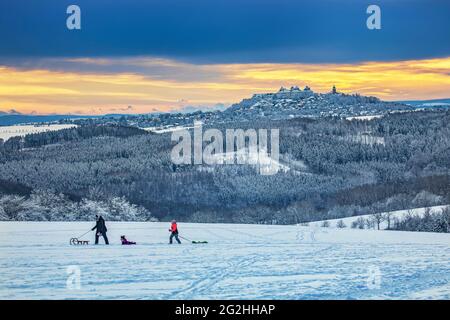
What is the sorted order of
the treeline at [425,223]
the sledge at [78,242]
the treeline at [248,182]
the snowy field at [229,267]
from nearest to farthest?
the snowy field at [229,267]
the sledge at [78,242]
the treeline at [425,223]
the treeline at [248,182]

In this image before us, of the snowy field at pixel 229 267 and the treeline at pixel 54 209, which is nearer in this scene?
the snowy field at pixel 229 267

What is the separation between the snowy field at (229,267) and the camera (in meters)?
19.8

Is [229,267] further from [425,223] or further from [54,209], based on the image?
[54,209]

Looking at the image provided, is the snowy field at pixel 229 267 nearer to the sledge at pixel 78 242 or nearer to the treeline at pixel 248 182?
the sledge at pixel 78 242

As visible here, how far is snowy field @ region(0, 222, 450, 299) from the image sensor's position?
64.9 feet

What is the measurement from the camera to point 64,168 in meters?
162

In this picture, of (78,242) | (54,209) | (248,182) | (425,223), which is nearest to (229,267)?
(78,242)

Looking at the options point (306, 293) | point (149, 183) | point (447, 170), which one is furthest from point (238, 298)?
point (447, 170)

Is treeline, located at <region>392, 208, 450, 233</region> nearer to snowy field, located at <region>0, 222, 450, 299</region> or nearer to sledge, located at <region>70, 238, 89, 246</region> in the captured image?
snowy field, located at <region>0, 222, 450, 299</region>

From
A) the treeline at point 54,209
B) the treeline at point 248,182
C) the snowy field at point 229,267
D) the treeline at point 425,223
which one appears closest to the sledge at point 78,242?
the snowy field at point 229,267

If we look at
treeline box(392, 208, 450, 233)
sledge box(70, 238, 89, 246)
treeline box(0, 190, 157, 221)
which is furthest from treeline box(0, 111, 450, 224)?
Answer: sledge box(70, 238, 89, 246)

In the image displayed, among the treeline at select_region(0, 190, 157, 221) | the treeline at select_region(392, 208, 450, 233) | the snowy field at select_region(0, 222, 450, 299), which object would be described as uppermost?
the snowy field at select_region(0, 222, 450, 299)
